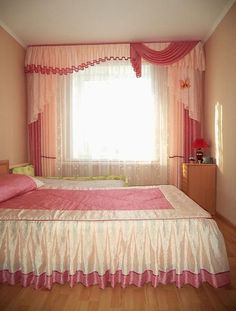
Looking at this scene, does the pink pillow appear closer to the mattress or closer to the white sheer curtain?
the mattress

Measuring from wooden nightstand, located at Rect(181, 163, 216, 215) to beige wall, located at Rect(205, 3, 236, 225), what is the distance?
11 cm

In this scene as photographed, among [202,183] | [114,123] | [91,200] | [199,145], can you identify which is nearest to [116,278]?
[91,200]

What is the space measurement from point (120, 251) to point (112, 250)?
0.06 m

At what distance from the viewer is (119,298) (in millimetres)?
1998

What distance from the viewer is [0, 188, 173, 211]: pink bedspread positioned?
2.42 metres

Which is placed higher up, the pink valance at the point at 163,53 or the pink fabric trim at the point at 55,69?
the pink valance at the point at 163,53

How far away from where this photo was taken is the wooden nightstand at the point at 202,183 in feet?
14.7

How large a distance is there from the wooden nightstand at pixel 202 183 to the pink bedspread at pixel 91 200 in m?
1.43

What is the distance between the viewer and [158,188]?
3.34m

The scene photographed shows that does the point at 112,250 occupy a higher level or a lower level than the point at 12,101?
lower

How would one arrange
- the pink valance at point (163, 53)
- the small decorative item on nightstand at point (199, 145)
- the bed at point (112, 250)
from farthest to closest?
the pink valance at point (163, 53), the small decorative item on nightstand at point (199, 145), the bed at point (112, 250)

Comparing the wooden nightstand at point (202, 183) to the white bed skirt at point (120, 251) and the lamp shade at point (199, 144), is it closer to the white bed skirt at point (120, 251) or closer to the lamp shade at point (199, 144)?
the lamp shade at point (199, 144)

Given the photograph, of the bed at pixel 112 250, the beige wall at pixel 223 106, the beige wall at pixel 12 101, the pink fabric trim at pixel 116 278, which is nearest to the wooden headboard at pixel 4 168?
the beige wall at pixel 12 101

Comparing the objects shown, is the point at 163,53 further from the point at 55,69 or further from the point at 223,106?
the point at 55,69
